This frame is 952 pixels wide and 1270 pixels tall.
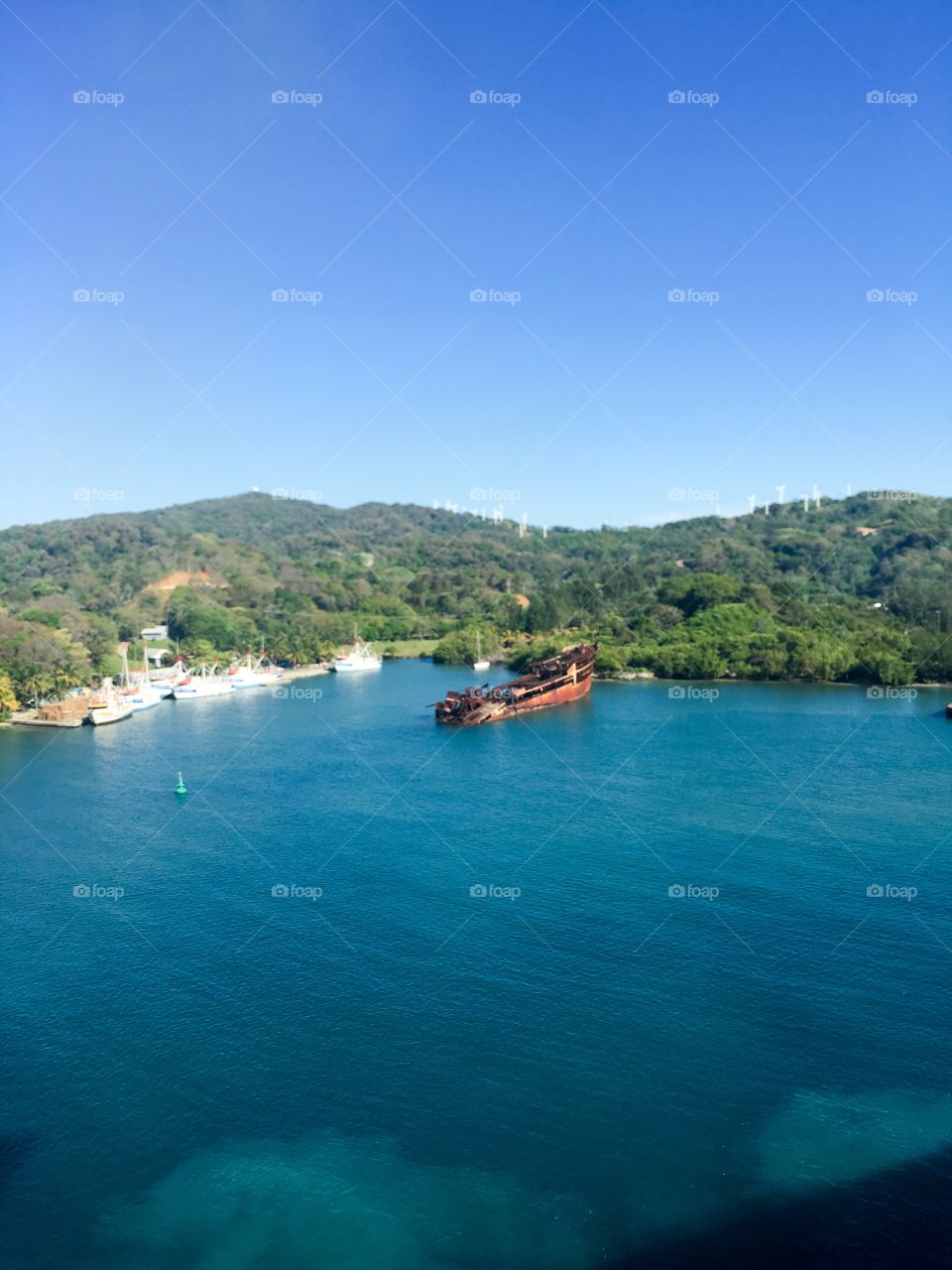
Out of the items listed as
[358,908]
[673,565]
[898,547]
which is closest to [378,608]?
[673,565]

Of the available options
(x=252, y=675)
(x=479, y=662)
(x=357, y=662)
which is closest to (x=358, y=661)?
(x=357, y=662)

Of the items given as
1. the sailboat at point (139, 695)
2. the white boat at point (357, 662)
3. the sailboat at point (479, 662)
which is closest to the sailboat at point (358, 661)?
the white boat at point (357, 662)

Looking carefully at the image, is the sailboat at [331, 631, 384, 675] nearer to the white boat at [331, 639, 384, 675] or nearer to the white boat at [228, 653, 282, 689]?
the white boat at [331, 639, 384, 675]

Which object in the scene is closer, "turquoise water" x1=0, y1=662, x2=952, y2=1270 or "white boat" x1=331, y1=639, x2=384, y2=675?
"turquoise water" x1=0, y1=662, x2=952, y2=1270

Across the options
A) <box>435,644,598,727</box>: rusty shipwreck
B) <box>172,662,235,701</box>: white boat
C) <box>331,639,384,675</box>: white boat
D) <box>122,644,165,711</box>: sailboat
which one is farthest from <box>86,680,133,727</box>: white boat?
<box>331,639,384,675</box>: white boat

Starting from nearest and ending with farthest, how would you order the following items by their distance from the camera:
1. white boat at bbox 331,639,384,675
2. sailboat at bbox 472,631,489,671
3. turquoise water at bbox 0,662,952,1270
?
1. turquoise water at bbox 0,662,952,1270
2. sailboat at bbox 472,631,489,671
3. white boat at bbox 331,639,384,675

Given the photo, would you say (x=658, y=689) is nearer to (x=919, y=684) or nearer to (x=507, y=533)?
(x=919, y=684)

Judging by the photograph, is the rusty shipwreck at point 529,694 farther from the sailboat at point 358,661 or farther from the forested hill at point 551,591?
the sailboat at point 358,661
